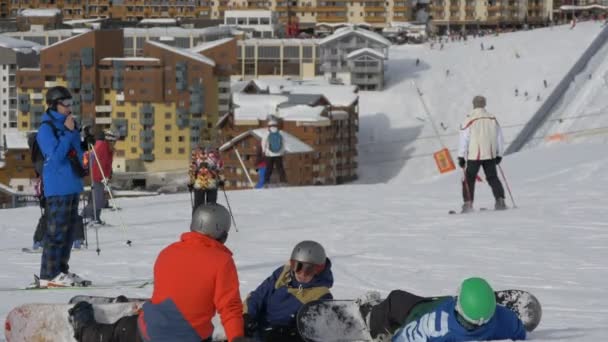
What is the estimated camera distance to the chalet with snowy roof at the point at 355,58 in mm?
95500

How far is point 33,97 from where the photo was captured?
86000 mm

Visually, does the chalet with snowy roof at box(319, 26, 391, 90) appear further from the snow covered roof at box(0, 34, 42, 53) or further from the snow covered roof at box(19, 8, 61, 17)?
the snow covered roof at box(19, 8, 61, 17)

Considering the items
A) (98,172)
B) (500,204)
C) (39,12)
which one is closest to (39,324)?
(98,172)

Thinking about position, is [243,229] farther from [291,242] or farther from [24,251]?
[24,251]

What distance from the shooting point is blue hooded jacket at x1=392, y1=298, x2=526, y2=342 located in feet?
19.3

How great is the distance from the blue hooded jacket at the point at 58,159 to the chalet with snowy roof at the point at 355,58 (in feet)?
283

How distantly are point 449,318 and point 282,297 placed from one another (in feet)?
3.30

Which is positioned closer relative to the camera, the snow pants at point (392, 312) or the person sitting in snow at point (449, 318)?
the person sitting in snow at point (449, 318)

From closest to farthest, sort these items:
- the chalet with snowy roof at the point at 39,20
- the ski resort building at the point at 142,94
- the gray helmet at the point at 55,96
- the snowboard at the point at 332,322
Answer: the snowboard at the point at 332,322 → the gray helmet at the point at 55,96 → the ski resort building at the point at 142,94 → the chalet with snowy roof at the point at 39,20

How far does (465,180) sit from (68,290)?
5485mm

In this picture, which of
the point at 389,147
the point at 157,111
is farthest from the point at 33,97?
the point at 389,147

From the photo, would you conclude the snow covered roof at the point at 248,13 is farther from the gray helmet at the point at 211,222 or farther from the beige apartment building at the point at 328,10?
the gray helmet at the point at 211,222

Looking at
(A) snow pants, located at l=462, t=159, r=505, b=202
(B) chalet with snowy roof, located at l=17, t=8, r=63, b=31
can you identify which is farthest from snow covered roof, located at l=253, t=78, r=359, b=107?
(A) snow pants, located at l=462, t=159, r=505, b=202

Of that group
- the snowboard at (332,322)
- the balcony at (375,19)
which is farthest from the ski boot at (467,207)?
the balcony at (375,19)
